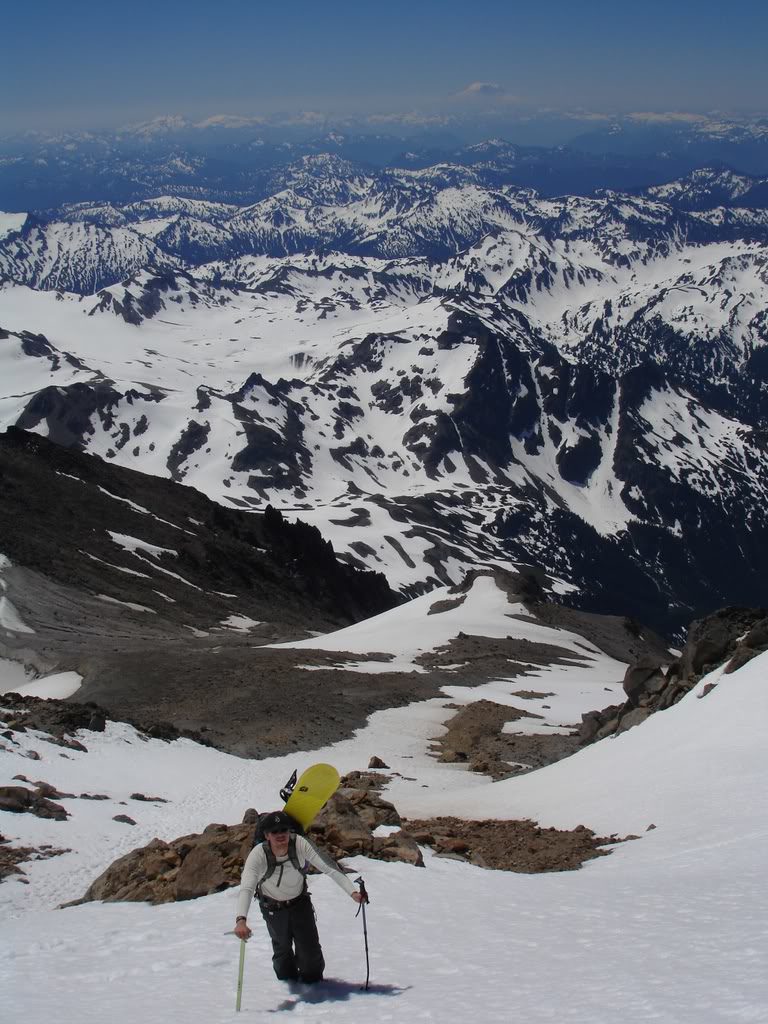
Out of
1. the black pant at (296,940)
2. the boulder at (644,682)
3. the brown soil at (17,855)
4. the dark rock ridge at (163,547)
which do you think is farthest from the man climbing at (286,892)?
the dark rock ridge at (163,547)

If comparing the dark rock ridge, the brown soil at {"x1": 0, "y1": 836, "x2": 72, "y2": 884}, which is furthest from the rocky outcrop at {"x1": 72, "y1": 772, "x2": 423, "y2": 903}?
the dark rock ridge

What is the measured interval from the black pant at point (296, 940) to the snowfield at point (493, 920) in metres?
0.19

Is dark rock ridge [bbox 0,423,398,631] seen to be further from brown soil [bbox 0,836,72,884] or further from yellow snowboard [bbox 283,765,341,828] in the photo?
yellow snowboard [bbox 283,765,341,828]

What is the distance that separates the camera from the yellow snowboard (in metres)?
10.2

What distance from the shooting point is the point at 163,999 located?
951cm

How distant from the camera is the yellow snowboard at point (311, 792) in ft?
33.6

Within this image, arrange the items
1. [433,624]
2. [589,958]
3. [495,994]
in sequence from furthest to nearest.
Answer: [433,624] < [589,958] < [495,994]

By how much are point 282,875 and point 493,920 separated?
3.59 m

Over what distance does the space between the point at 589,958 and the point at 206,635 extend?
61986mm

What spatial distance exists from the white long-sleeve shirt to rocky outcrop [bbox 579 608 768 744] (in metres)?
19.0

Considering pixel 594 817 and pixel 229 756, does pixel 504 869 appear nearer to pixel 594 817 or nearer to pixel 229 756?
pixel 594 817

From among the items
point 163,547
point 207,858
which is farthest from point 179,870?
point 163,547

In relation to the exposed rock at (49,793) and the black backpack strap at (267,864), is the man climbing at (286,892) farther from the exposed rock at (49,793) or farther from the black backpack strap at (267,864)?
the exposed rock at (49,793)

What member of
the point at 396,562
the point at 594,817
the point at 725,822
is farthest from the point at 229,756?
the point at 396,562
